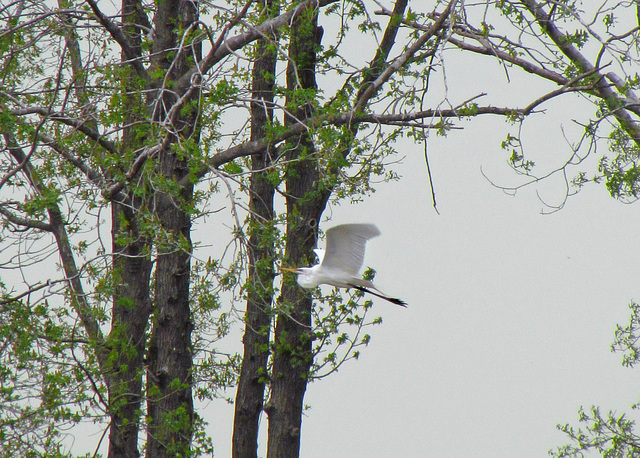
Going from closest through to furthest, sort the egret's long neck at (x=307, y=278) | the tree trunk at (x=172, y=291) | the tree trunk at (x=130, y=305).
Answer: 1. the egret's long neck at (x=307, y=278)
2. the tree trunk at (x=130, y=305)
3. the tree trunk at (x=172, y=291)

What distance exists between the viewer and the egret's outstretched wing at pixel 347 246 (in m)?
4.78

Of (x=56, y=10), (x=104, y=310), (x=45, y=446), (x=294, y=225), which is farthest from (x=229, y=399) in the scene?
(x=56, y=10)

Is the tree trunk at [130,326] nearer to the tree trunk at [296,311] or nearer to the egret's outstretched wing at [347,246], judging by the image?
the tree trunk at [296,311]

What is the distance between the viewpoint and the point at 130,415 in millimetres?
6746

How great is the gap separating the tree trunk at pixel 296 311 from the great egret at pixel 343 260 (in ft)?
2.82

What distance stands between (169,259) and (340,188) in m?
1.93

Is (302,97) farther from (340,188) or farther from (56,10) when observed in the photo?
(56,10)

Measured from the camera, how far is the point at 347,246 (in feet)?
16.4

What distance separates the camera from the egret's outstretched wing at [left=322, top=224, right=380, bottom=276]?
4.78 meters

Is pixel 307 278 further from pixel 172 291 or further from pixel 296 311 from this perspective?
pixel 172 291

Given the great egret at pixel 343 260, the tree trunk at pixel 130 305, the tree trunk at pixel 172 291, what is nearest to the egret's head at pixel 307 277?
the great egret at pixel 343 260

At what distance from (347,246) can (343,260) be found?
148 mm

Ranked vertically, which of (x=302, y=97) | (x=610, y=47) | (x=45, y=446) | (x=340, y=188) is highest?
(x=610, y=47)

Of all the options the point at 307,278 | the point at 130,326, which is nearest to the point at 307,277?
the point at 307,278
